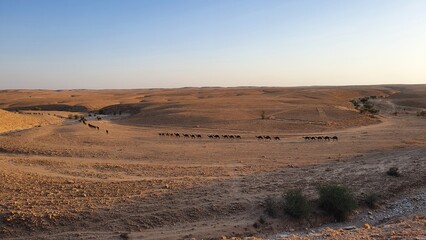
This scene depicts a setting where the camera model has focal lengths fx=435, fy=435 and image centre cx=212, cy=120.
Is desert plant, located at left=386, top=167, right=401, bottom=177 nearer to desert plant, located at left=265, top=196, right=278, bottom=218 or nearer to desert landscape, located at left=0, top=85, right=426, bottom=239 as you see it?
desert landscape, located at left=0, top=85, right=426, bottom=239

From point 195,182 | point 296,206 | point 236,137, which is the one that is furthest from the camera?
point 236,137

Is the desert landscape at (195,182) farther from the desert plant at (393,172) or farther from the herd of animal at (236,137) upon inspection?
the desert plant at (393,172)

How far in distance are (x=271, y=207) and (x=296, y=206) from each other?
0.75 meters

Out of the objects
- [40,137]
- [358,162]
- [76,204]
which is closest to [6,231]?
[76,204]

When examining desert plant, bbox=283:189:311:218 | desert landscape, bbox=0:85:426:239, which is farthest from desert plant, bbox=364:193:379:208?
desert plant, bbox=283:189:311:218

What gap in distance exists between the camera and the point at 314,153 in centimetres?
2388

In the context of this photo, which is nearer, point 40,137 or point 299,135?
point 40,137

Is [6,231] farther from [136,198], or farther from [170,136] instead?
[170,136]

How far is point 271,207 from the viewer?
12.9 m

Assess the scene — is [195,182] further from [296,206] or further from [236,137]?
[236,137]

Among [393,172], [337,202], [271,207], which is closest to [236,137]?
[393,172]

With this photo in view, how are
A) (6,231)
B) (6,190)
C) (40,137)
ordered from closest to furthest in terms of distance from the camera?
(6,231)
(6,190)
(40,137)

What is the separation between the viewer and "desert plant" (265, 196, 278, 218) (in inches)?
499

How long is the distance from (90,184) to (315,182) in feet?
26.9
